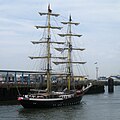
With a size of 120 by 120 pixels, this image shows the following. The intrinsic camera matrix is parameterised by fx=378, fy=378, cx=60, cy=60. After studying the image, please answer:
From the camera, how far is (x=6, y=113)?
60.3 metres

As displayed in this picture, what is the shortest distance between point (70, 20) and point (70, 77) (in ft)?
46.2

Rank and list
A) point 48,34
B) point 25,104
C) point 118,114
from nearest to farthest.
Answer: point 118,114
point 25,104
point 48,34

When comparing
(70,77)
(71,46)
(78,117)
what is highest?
(71,46)

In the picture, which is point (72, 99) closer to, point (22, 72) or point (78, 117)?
point (78, 117)

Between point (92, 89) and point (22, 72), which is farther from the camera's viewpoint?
point (92, 89)

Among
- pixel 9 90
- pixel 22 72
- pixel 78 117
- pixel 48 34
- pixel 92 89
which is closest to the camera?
pixel 78 117

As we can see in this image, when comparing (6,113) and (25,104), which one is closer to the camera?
(6,113)

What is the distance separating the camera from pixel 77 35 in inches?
3526

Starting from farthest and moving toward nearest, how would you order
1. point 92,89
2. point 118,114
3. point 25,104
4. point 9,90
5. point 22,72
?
point 92,89, point 22,72, point 9,90, point 25,104, point 118,114

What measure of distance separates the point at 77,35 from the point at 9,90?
67.3 feet

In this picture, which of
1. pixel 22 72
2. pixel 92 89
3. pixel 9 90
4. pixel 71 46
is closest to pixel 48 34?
pixel 71 46

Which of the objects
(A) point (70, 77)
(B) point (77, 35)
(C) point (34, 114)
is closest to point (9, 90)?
(A) point (70, 77)

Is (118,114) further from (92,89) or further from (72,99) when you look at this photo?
(92,89)

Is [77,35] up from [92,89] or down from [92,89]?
up
